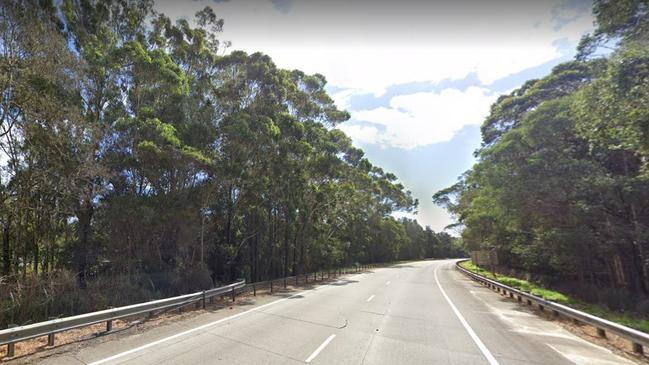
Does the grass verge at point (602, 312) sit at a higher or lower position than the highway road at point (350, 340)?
lower

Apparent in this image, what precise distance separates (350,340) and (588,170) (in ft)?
51.4

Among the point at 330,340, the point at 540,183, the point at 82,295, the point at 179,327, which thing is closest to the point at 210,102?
the point at 82,295

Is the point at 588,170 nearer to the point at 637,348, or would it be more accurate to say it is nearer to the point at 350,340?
the point at 637,348

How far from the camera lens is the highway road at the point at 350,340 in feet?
21.6

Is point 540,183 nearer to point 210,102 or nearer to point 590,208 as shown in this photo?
point 590,208

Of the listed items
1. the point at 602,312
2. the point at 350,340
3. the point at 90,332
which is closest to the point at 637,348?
the point at 350,340

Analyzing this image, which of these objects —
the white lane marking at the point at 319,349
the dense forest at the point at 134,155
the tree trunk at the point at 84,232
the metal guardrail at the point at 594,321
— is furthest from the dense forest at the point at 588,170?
the tree trunk at the point at 84,232

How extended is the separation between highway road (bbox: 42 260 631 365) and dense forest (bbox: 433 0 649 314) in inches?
255

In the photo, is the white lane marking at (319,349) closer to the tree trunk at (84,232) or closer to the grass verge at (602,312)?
the grass verge at (602,312)

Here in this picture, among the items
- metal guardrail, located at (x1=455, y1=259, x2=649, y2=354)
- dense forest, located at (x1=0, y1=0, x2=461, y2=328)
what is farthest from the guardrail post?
dense forest, located at (x1=0, y1=0, x2=461, y2=328)

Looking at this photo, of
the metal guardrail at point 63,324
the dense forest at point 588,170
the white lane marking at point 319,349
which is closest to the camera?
the metal guardrail at point 63,324

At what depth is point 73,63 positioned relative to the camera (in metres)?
12.1

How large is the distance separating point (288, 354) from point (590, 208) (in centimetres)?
1705

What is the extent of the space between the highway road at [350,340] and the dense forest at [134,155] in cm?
440
